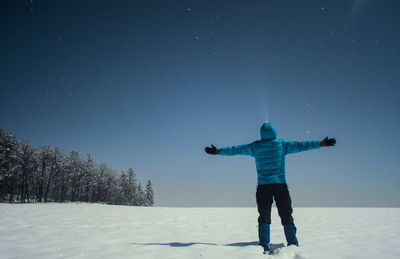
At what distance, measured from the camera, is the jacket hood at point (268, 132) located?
188 inches

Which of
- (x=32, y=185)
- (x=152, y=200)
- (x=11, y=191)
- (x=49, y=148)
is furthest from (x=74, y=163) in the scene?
(x=152, y=200)

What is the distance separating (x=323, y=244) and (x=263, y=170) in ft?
6.19

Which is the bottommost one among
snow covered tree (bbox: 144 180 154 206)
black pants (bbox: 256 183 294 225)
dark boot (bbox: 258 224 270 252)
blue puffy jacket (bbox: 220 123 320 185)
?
snow covered tree (bbox: 144 180 154 206)

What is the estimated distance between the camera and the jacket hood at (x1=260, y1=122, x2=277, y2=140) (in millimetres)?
4770

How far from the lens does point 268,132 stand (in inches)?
188

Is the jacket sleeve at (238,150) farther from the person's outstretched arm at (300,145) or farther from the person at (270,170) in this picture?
the person's outstretched arm at (300,145)

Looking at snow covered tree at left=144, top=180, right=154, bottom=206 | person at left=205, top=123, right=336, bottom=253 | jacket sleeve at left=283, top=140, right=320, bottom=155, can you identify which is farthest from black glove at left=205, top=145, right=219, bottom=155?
snow covered tree at left=144, top=180, right=154, bottom=206

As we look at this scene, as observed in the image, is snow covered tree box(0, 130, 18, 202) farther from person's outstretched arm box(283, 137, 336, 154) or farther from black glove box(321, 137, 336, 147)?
black glove box(321, 137, 336, 147)

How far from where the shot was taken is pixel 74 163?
52.8 m

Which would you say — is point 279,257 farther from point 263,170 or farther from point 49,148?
point 49,148

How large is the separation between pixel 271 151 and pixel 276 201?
0.99 meters

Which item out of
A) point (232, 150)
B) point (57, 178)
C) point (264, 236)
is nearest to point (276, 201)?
point (264, 236)

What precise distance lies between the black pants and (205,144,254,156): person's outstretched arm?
799mm

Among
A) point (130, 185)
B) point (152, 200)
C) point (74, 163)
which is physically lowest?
point (152, 200)
